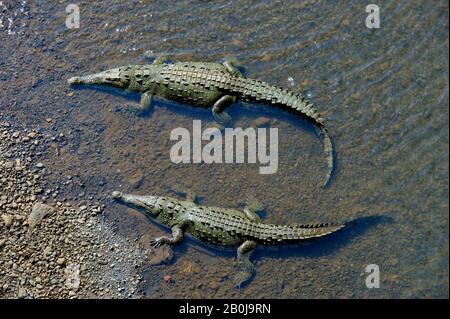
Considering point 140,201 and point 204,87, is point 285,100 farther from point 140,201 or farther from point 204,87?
point 140,201

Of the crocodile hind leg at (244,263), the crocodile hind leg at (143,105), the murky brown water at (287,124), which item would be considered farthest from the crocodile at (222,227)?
the crocodile hind leg at (143,105)

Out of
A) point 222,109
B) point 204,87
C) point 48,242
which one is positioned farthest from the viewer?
point 222,109

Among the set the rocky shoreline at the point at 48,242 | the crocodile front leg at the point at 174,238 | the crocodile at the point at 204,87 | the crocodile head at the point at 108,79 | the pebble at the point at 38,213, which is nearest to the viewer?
the rocky shoreline at the point at 48,242

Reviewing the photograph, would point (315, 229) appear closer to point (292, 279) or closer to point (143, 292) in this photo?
point (292, 279)

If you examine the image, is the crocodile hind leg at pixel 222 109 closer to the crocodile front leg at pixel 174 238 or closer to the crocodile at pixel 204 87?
the crocodile at pixel 204 87

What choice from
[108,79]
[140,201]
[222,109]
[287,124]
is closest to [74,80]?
[108,79]

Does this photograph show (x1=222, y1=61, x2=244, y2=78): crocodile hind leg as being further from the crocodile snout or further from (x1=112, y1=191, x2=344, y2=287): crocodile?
the crocodile snout
